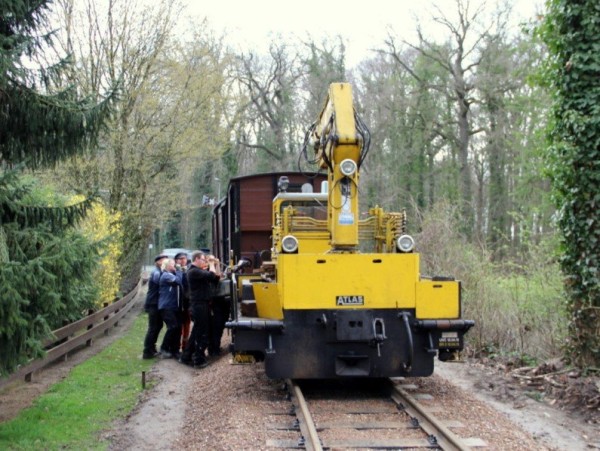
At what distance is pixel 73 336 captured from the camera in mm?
14273

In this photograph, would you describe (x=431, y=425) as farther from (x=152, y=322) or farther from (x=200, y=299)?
(x=152, y=322)

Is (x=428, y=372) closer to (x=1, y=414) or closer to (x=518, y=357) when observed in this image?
(x=518, y=357)

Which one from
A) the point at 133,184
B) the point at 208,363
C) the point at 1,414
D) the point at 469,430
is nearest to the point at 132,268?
the point at 133,184

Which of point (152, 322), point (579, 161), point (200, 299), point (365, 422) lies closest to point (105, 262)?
point (152, 322)

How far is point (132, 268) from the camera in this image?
83.3 ft

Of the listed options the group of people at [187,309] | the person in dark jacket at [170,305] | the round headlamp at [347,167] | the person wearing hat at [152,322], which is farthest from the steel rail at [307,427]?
the person wearing hat at [152,322]

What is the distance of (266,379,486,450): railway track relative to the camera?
6.43 m

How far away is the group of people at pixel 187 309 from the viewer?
11578mm

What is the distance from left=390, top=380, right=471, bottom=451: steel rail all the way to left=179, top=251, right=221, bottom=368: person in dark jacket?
4118mm

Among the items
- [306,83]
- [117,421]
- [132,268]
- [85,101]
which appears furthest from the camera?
[306,83]

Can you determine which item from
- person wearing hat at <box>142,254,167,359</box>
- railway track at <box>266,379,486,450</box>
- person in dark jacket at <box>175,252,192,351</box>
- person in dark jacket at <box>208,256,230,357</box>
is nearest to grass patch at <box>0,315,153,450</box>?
person wearing hat at <box>142,254,167,359</box>

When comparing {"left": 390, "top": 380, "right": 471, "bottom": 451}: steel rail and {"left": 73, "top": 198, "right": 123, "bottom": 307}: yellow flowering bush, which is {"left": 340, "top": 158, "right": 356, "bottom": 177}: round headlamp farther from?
{"left": 73, "top": 198, "right": 123, "bottom": 307}: yellow flowering bush

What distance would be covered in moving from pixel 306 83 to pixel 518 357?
3047cm

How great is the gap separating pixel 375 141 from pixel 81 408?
2932cm
